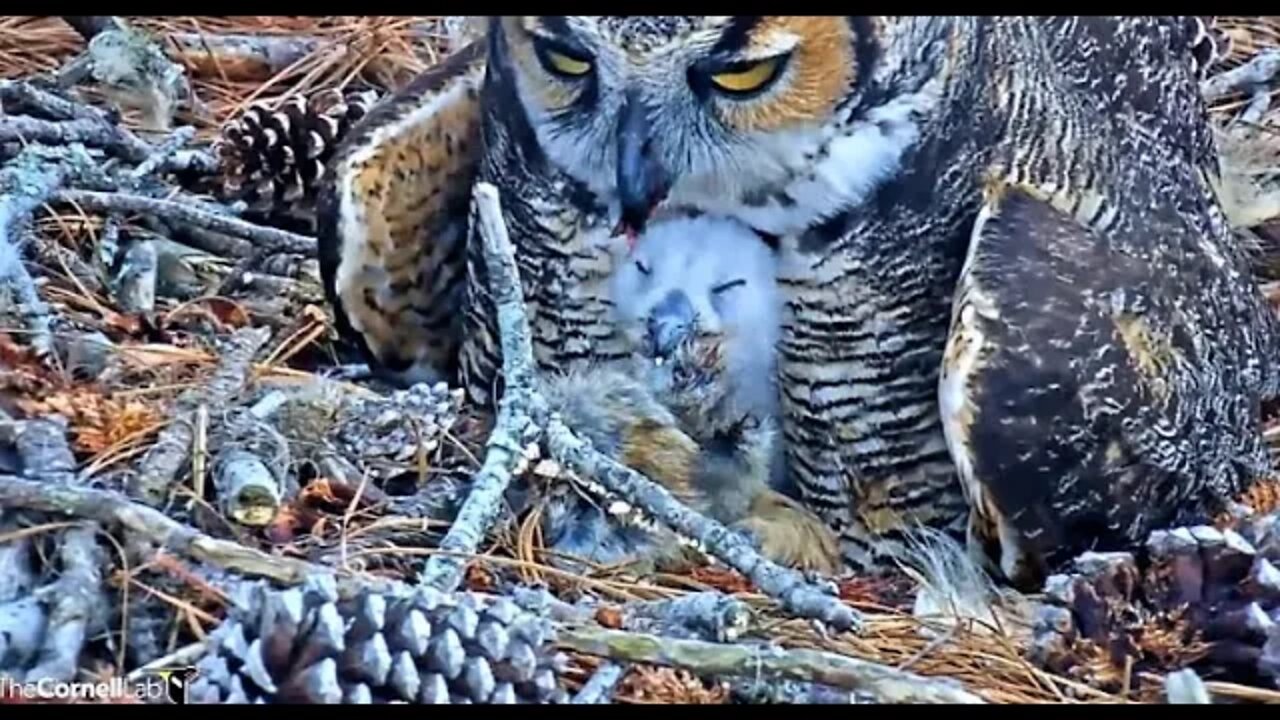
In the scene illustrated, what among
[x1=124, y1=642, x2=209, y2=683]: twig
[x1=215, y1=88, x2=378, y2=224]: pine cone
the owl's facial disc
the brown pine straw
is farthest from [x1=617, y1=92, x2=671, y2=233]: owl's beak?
the brown pine straw

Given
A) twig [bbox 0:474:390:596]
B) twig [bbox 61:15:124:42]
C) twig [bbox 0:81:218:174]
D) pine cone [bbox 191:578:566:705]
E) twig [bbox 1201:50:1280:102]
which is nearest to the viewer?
pine cone [bbox 191:578:566:705]

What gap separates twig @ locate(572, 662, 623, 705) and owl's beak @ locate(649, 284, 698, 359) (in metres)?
0.62

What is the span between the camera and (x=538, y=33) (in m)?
2.34

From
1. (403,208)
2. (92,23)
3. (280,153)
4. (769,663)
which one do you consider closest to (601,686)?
(769,663)

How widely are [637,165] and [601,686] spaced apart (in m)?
0.61

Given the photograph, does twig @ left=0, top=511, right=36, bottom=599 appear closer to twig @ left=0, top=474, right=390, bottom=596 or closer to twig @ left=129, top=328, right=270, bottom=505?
twig @ left=0, top=474, right=390, bottom=596

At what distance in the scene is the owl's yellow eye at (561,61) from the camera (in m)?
2.31

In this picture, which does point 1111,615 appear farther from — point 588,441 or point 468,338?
point 468,338

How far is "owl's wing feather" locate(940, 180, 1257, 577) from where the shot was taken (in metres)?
2.36

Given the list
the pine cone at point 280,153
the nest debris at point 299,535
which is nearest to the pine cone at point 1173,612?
the nest debris at point 299,535

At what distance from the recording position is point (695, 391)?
254cm

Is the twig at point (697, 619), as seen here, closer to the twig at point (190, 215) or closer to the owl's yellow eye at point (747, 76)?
the owl's yellow eye at point (747, 76)

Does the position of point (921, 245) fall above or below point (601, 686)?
above

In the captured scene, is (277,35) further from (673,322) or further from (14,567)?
(14,567)
